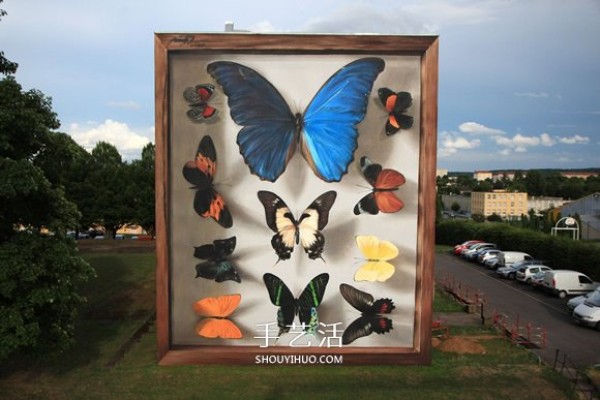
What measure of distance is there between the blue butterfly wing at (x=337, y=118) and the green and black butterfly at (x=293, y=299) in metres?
3.15

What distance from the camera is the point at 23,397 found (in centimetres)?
1348

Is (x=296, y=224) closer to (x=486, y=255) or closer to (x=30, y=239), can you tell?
(x=30, y=239)

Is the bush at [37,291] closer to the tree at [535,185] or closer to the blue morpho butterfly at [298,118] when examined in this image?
the blue morpho butterfly at [298,118]

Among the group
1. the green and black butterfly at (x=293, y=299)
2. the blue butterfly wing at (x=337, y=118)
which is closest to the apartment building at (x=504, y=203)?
the blue butterfly wing at (x=337, y=118)

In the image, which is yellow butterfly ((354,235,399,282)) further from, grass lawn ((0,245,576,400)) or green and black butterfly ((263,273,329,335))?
grass lawn ((0,245,576,400))

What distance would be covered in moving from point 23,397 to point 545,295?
24.0 m

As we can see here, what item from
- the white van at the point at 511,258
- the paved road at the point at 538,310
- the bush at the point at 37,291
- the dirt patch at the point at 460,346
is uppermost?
the bush at the point at 37,291

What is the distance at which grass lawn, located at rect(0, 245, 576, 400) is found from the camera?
44.6 feet

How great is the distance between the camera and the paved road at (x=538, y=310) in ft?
58.1

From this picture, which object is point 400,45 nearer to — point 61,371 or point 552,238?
point 61,371

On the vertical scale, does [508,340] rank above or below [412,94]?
below

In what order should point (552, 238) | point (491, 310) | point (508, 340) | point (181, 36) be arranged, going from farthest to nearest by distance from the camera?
point (552, 238), point (491, 310), point (508, 340), point (181, 36)

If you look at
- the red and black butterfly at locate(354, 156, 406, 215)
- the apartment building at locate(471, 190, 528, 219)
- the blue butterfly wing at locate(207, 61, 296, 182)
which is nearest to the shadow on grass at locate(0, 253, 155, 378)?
the blue butterfly wing at locate(207, 61, 296, 182)

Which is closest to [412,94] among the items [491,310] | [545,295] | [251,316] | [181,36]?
[181,36]
